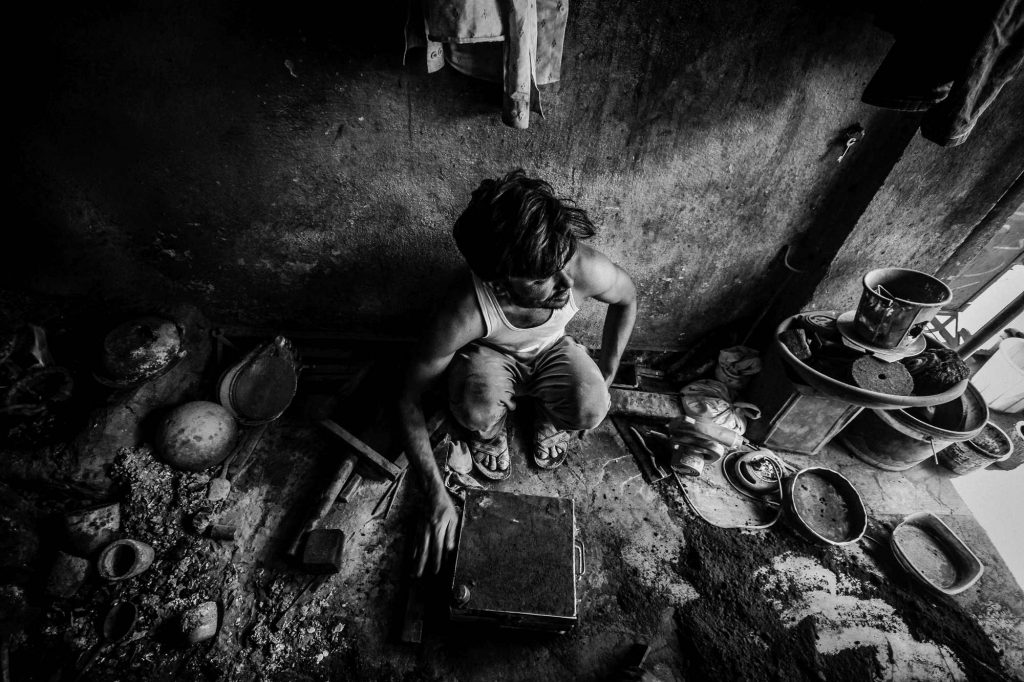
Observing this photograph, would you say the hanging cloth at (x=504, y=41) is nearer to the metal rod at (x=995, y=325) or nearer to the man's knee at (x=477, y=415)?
the man's knee at (x=477, y=415)

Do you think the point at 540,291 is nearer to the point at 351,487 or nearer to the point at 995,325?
the point at 351,487

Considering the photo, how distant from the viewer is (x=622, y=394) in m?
3.54

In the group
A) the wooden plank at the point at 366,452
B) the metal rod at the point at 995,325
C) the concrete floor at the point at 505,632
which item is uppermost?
the metal rod at the point at 995,325

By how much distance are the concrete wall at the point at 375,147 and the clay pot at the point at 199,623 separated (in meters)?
1.90

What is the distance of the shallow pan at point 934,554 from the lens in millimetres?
2674

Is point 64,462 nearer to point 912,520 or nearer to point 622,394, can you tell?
point 622,394

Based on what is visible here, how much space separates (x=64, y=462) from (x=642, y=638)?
11.3 ft

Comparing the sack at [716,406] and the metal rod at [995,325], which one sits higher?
the metal rod at [995,325]

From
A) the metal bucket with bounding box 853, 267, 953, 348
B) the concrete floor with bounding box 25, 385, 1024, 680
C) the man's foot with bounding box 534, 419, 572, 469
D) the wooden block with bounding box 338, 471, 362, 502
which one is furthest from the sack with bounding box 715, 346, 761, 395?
the wooden block with bounding box 338, 471, 362, 502

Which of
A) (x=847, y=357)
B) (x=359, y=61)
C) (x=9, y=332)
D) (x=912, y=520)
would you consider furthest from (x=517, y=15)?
(x=912, y=520)

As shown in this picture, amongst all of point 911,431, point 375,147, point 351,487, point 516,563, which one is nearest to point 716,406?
point 911,431

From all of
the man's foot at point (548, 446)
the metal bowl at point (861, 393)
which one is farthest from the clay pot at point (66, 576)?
the metal bowl at point (861, 393)

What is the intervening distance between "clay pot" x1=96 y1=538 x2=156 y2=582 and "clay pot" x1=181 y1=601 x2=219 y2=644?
15.5 inches

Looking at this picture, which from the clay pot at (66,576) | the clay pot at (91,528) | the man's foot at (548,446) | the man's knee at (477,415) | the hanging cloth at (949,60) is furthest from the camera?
the man's foot at (548,446)
